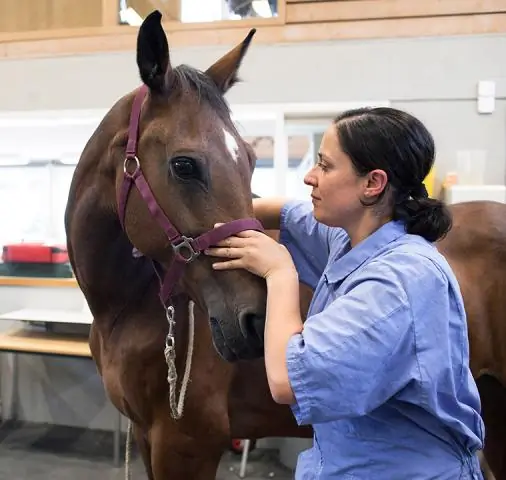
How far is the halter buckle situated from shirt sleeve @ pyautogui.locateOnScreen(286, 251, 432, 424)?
36 centimetres

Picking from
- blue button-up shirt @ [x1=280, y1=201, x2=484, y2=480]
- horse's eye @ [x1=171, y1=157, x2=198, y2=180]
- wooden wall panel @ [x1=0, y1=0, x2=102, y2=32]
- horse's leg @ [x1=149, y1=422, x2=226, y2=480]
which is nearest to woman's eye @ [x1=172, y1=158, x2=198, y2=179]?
horse's eye @ [x1=171, y1=157, x2=198, y2=180]

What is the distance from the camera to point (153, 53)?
107 cm

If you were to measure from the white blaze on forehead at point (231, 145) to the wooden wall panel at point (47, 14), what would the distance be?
9.04ft

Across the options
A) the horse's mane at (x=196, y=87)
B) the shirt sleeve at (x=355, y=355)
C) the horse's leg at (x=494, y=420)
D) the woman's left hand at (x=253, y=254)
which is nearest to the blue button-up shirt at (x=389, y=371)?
the shirt sleeve at (x=355, y=355)

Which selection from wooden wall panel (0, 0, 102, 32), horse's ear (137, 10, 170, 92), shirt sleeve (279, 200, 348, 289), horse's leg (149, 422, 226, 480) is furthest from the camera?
wooden wall panel (0, 0, 102, 32)

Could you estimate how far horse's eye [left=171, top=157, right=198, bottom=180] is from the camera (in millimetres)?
1033

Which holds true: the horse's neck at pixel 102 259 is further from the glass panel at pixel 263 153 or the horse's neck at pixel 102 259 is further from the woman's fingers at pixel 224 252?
the glass panel at pixel 263 153

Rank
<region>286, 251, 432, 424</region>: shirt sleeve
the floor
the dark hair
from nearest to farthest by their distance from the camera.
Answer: <region>286, 251, 432, 424</region>: shirt sleeve → the dark hair → the floor

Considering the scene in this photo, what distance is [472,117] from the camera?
2877mm

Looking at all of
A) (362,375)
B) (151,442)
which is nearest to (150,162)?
(362,375)

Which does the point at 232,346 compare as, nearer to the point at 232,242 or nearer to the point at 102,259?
the point at 232,242

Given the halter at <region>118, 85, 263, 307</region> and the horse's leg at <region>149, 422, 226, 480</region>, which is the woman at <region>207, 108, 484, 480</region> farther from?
the horse's leg at <region>149, 422, 226, 480</region>

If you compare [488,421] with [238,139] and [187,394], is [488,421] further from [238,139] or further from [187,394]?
[238,139]

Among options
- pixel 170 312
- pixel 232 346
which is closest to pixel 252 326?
pixel 232 346
